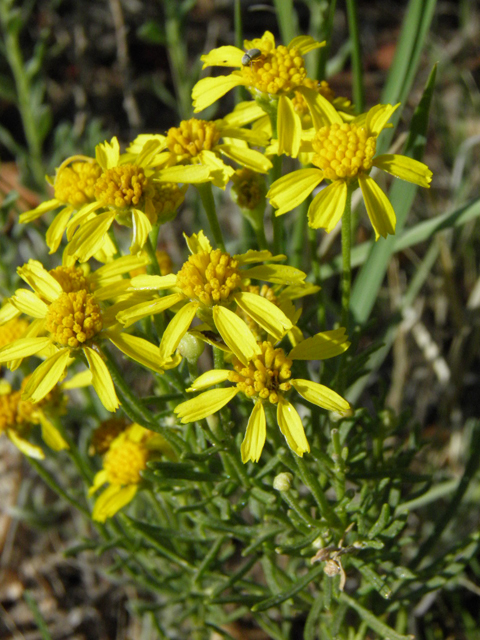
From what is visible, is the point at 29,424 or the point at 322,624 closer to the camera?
the point at 322,624

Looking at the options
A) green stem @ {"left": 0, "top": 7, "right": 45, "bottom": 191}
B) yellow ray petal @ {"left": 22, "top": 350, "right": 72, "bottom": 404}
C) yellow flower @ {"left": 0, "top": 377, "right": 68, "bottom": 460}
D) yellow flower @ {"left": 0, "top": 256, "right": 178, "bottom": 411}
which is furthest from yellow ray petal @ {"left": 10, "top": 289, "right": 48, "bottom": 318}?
green stem @ {"left": 0, "top": 7, "right": 45, "bottom": 191}

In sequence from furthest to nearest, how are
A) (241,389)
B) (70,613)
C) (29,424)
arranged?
(70,613), (29,424), (241,389)

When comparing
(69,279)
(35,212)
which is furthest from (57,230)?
(69,279)

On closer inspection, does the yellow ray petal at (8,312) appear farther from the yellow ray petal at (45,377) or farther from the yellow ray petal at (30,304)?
the yellow ray petal at (45,377)

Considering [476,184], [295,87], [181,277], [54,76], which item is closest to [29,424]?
[181,277]

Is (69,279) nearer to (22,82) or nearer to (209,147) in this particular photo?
(209,147)

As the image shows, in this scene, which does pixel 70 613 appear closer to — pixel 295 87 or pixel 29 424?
pixel 29 424
